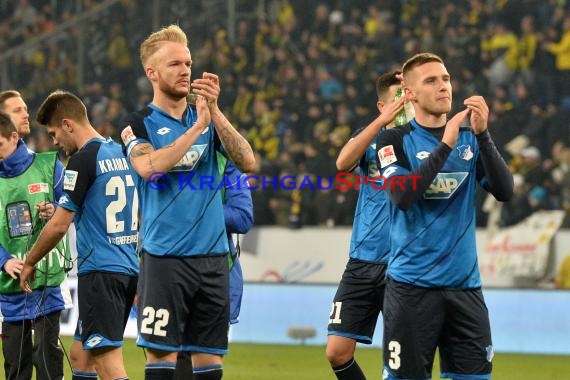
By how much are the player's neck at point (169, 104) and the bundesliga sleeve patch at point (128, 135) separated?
21 cm

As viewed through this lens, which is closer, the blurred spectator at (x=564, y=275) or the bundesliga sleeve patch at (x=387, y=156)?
the bundesliga sleeve patch at (x=387, y=156)

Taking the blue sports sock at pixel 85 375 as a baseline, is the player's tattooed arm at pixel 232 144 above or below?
above

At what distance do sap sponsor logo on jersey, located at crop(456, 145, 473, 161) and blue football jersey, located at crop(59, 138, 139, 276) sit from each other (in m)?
2.18

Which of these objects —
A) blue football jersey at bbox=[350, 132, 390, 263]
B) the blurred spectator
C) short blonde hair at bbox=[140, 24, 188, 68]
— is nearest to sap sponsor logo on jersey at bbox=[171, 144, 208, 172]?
Answer: short blonde hair at bbox=[140, 24, 188, 68]

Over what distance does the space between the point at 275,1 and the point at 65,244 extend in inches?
500

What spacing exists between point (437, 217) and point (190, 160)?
1286mm

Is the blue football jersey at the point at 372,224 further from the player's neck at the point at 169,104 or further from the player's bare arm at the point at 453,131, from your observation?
the player's bare arm at the point at 453,131

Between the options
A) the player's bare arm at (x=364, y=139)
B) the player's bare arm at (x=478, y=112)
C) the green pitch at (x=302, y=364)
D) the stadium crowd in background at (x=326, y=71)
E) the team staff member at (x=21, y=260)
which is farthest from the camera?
the stadium crowd in background at (x=326, y=71)

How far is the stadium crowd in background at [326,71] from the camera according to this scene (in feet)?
51.5

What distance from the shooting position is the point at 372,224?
7129 mm

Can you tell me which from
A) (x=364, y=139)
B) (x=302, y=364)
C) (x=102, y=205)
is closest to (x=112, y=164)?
(x=102, y=205)

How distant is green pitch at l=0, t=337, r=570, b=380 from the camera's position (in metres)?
10.3

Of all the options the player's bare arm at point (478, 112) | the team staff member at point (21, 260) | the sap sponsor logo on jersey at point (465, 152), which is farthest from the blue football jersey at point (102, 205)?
the player's bare arm at point (478, 112)

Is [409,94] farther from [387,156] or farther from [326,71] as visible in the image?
[326,71]
